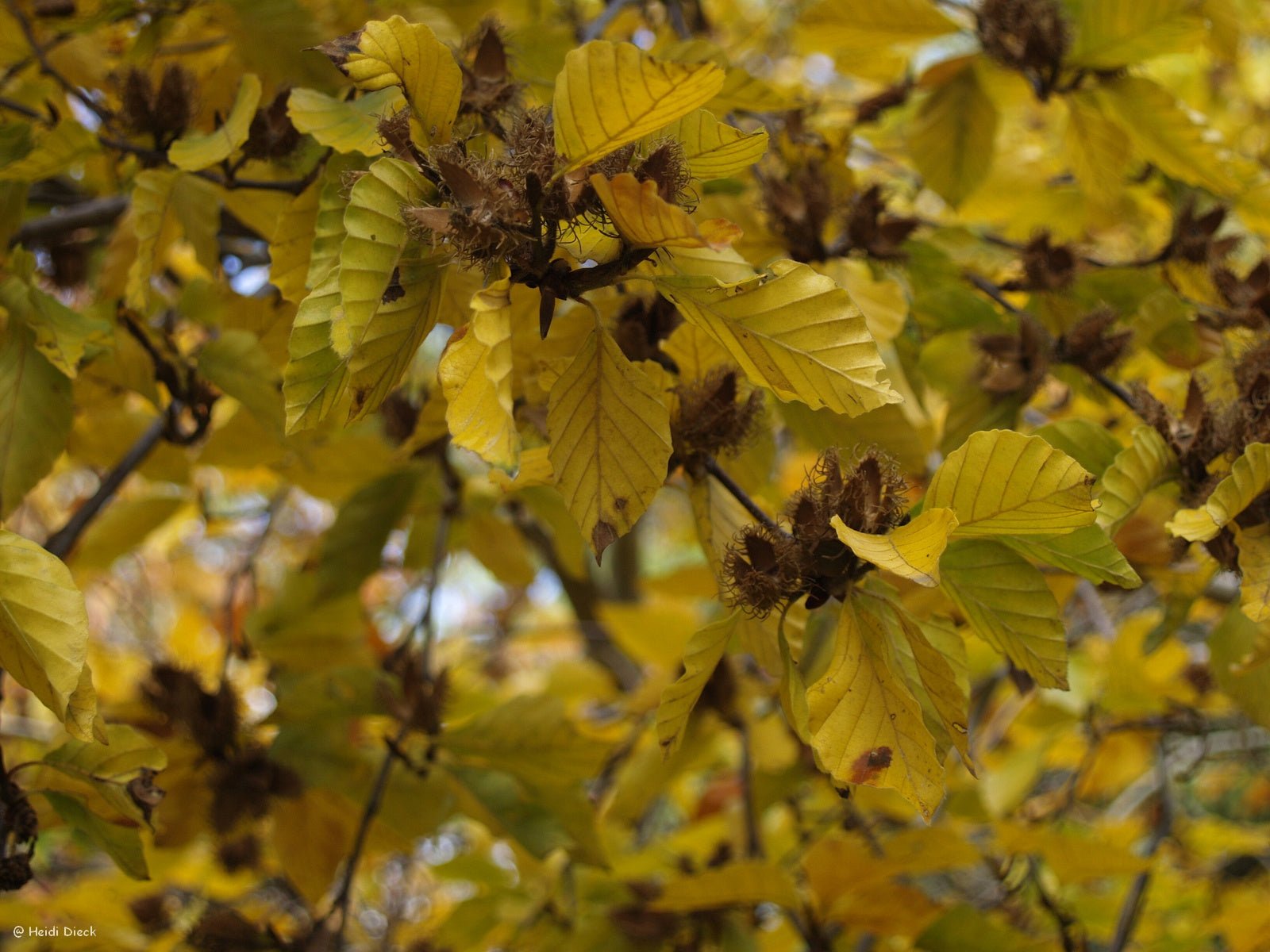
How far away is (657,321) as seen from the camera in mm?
1012

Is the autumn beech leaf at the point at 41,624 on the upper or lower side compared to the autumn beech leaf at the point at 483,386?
lower

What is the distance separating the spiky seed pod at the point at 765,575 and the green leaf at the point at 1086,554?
0.66 feet

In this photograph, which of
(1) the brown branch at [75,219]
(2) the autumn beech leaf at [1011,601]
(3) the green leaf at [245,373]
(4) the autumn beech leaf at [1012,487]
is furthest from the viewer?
(1) the brown branch at [75,219]

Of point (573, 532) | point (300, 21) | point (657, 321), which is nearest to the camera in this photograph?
point (657, 321)

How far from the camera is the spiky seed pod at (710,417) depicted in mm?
940

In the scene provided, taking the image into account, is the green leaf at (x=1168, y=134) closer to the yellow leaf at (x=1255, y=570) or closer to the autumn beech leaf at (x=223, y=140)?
the yellow leaf at (x=1255, y=570)

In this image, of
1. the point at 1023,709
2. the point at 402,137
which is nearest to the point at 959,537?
the point at 402,137

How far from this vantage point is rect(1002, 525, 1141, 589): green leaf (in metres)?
0.83

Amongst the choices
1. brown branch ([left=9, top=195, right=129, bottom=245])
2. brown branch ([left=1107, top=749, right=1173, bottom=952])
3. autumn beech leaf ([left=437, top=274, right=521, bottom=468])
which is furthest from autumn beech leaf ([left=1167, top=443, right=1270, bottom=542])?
brown branch ([left=9, top=195, right=129, bottom=245])

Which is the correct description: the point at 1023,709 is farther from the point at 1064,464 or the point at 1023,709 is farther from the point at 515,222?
the point at 515,222

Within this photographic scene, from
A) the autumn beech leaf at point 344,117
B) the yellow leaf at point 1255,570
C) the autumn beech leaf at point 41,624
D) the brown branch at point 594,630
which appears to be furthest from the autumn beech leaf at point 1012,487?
the brown branch at point 594,630

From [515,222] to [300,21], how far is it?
2.77ft

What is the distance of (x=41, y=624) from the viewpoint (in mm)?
768

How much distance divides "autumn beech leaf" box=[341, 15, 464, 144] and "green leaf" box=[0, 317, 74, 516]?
0.53m
